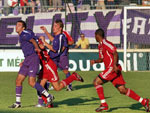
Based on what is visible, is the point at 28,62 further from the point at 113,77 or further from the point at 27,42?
the point at 113,77

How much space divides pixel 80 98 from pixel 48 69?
2300mm

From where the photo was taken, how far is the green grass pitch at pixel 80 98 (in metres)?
11.2

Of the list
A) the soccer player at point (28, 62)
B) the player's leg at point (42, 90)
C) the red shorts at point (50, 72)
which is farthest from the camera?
the red shorts at point (50, 72)

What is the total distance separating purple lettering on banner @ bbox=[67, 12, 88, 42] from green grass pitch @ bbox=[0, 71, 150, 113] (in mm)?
4408

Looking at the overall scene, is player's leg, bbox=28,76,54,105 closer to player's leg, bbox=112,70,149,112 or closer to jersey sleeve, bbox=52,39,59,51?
jersey sleeve, bbox=52,39,59,51

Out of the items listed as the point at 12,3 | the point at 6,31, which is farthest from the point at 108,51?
the point at 12,3

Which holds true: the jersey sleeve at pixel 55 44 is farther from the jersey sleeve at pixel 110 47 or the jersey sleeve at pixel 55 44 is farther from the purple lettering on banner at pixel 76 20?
the purple lettering on banner at pixel 76 20

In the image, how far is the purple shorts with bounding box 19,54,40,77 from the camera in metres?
11.3

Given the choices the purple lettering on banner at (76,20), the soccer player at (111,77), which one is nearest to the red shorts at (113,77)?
the soccer player at (111,77)

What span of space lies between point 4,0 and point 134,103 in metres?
13.9

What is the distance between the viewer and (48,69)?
11492mm

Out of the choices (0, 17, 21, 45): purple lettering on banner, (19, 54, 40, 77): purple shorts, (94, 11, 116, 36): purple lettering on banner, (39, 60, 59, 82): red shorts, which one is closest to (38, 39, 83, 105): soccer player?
(39, 60, 59, 82): red shorts

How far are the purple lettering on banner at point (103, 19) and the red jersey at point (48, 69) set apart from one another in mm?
12129

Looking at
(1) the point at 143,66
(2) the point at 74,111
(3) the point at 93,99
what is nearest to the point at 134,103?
(3) the point at 93,99
